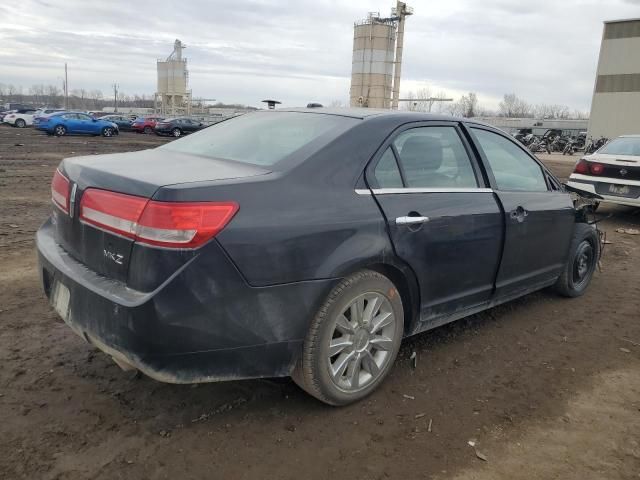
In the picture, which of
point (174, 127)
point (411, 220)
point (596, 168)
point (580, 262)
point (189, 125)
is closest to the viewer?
point (411, 220)

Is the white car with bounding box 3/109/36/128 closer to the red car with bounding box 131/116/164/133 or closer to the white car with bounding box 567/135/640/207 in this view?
the red car with bounding box 131/116/164/133

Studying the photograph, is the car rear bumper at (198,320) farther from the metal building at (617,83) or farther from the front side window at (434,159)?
the metal building at (617,83)

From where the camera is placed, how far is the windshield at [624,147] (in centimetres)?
872

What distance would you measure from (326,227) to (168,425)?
1.30 metres

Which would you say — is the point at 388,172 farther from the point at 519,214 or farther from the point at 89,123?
the point at 89,123

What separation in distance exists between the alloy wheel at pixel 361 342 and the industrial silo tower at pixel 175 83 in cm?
8321

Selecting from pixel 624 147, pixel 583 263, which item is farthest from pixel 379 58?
pixel 583 263

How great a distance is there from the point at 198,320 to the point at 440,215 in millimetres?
1623

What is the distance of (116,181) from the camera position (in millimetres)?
2529

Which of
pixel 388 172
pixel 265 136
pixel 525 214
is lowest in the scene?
pixel 525 214

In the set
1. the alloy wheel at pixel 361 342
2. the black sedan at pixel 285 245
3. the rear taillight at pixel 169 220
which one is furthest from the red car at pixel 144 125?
the rear taillight at pixel 169 220

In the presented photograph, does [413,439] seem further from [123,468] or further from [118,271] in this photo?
[118,271]

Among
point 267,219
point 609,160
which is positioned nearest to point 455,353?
point 267,219

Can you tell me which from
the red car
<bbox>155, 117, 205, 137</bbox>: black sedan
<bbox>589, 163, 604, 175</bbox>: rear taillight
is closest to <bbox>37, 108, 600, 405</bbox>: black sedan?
<bbox>589, 163, 604, 175</bbox>: rear taillight
